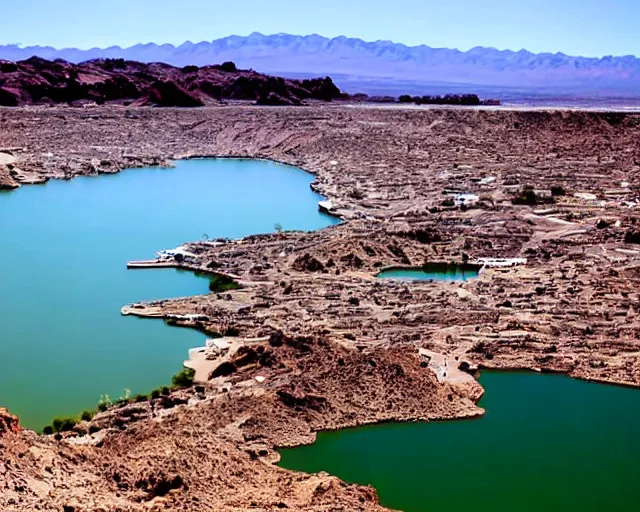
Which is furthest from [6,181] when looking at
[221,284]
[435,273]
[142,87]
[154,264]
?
[142,87]

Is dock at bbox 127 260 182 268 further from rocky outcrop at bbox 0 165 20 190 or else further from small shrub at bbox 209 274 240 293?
rocky outcrop at bbox 0 165 20 190

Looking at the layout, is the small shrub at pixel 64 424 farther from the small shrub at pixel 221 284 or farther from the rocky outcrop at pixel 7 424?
the small shrub at pixel 221 284

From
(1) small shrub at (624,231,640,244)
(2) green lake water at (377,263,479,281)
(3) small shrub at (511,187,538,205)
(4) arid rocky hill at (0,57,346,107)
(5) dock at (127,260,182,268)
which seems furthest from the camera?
(4) arid rocky hill at (0,57,346,107)

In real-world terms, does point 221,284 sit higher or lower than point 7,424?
lower

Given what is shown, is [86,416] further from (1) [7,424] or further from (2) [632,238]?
(2) [632,238]

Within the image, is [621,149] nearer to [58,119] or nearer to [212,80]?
[58,119]

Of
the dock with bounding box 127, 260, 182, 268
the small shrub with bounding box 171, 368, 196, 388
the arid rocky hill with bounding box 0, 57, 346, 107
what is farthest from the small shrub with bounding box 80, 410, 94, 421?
the arid rocky hill with bounding box 0, 57, 346, 107
